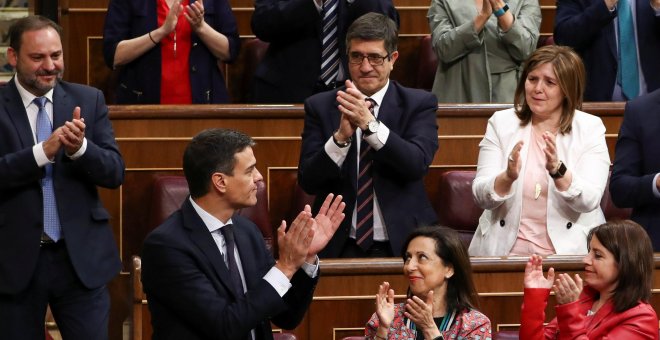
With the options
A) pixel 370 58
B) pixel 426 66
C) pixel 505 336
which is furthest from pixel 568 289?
pixel 426 66

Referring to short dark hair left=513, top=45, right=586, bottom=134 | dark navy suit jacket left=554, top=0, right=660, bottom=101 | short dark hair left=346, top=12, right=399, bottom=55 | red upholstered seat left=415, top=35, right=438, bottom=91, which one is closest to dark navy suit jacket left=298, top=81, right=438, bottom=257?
short dark hair left=346, top=12, right=399, bottom=55

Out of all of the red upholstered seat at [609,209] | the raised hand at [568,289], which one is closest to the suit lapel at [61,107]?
the raised hand at [568,289]

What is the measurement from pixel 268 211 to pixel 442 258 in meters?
0.99

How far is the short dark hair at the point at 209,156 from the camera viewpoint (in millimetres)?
2211

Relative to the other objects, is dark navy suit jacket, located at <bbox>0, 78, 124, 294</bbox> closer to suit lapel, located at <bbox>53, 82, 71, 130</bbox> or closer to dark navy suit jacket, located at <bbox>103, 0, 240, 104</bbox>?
suit lapel, located at <bbox>53, 82, 71, 130</bbox>

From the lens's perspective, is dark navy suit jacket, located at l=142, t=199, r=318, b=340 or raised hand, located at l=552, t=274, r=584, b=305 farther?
raised hand, located at l=552, t=274, r=584, b=305

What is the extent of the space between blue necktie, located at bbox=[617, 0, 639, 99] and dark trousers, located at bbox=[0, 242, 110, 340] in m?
1.81

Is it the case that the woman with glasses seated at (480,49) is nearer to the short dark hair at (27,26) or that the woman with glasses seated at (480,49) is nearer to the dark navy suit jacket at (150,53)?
the dark navy suit jacket at (150,53)

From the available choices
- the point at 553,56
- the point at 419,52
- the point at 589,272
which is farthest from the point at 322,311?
the point at 419,52

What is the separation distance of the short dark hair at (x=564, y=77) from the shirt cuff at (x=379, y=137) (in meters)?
0.35

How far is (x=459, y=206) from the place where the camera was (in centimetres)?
324

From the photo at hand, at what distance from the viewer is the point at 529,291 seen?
2.44 meters

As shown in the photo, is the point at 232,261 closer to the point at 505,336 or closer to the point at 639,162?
the point at 505,336

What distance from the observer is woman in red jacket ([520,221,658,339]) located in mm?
2396
